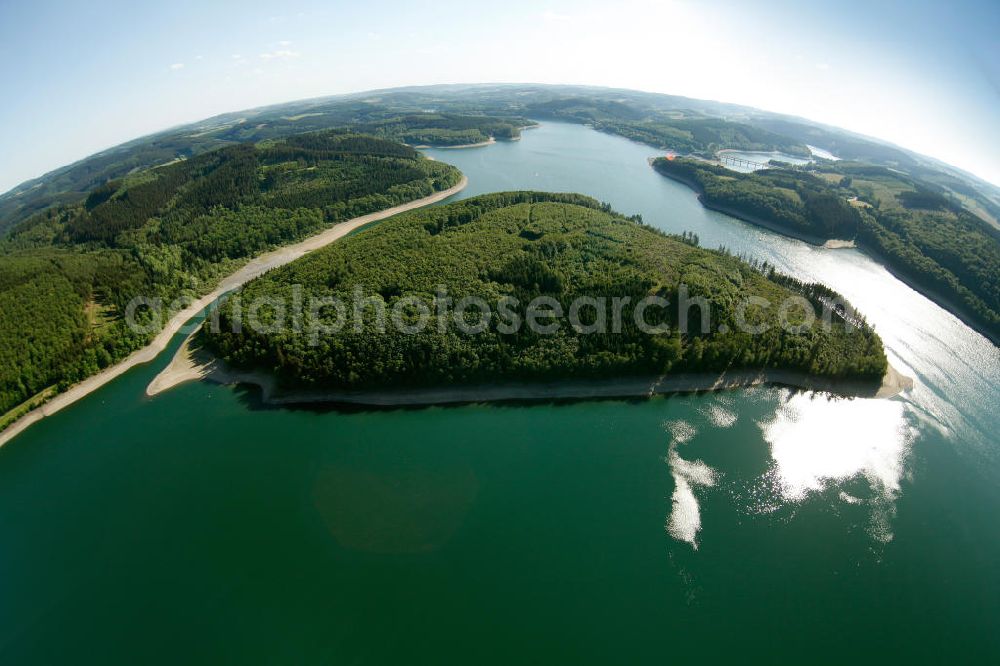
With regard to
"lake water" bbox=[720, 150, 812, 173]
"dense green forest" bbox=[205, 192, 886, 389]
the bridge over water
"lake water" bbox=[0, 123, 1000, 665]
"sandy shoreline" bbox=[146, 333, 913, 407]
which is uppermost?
"lake water" bbox=[720, 150, 812, 173]

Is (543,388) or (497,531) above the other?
(543,388)

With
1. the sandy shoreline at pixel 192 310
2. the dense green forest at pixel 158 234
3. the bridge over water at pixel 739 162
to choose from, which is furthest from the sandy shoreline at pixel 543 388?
the bridge over water at pixel 739 162

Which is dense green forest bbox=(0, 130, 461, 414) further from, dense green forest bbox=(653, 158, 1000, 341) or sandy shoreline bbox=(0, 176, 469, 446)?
dense green forest bbox=(653, 158, 1000, 341)

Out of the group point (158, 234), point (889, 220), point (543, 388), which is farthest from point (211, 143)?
point (889, 220)

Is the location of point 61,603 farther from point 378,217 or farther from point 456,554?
point 378,217

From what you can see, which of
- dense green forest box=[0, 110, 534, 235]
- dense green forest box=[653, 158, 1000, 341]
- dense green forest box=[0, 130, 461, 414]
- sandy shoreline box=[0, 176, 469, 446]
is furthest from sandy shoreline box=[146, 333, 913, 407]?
dense green forest box=[0, 110, 534, 235]

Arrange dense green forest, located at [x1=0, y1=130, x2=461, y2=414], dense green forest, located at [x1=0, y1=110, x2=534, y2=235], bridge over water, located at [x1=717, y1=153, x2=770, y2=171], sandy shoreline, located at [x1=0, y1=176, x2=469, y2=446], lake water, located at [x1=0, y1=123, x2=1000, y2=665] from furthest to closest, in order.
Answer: bridge over water, located at [x1=717, y1=153, x2=770, y2=171] < dense green forest, located at [x1=0, y1=110, x2=534, y2=235] < dense green forest, located at [x1=0, y1=130, x2=461, y2=414] < sandy shoreline, located at [x1=0, y1=176, x2=469, y2=446] < lake water, located at [x1=0, y1=123, x2=1000, y2=665]

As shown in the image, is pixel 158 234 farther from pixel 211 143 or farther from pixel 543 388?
pixel 211 143
